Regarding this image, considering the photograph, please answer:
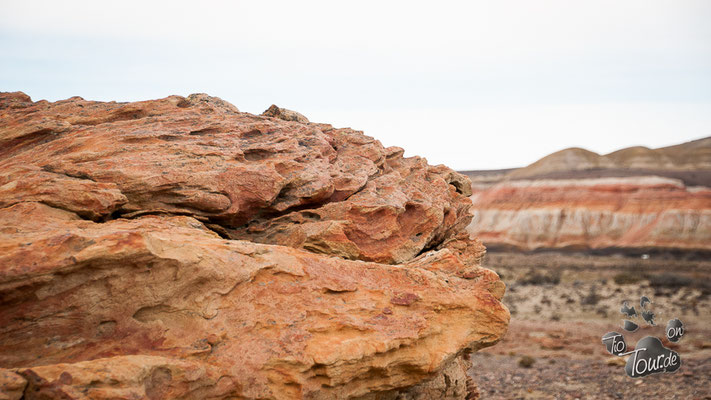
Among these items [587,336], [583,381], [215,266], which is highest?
[215,266]

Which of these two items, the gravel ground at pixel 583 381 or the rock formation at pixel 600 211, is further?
the rock formation at pixel 600 211

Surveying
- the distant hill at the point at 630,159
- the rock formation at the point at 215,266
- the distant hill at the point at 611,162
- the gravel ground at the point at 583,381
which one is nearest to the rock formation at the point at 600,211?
the distant hill at the point at 611,162

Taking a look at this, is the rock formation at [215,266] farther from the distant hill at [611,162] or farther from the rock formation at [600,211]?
the distant hill at [611,162]

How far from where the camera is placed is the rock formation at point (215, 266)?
5.73m

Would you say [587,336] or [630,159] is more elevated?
[630,159]

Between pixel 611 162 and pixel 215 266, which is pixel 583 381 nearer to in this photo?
pixel 215 266

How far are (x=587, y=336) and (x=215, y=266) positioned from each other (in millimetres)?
20712

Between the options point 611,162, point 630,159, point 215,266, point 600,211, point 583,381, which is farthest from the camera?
point 611,162

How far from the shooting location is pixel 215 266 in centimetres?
654

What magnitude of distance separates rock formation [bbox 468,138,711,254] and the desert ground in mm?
21818

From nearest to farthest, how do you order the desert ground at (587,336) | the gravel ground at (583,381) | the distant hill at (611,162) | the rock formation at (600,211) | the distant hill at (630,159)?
the gravel ground at (583,381)
the desert ground at (587,336)
the rock formation at (600,211)
the distant hill at (611,162)
the distant hill at (630,159)

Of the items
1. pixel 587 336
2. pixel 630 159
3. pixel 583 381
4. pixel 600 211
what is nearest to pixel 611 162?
pixel 630 159

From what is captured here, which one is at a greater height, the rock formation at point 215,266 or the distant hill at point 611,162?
the distant hill at point 611,162

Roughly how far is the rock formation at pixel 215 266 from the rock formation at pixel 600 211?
62.8 m
